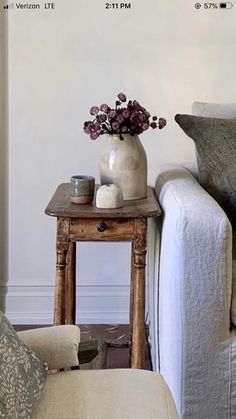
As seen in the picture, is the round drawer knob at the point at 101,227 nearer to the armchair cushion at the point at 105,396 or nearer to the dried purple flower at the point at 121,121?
the dried purple flower at the point at 121,121

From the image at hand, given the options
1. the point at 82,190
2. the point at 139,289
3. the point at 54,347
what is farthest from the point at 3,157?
the point at 54,347

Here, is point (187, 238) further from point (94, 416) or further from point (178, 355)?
point (94, 416)

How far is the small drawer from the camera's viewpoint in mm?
1784

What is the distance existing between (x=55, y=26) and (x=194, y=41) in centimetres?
61

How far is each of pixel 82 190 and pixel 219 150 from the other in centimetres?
48

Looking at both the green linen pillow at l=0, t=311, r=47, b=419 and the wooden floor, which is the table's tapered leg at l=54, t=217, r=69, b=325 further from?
the green linen pillow at l=0, t=311, r=47, b=419

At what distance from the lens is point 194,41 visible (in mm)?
2549

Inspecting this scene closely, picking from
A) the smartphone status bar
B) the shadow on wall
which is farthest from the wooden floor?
the smartphone status bar

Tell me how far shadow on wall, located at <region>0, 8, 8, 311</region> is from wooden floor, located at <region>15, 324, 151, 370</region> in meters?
0.26

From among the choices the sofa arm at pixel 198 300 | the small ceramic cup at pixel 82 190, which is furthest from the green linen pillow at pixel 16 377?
the small ceramic cup at pixel 82 190

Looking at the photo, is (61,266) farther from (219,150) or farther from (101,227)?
(219,150)

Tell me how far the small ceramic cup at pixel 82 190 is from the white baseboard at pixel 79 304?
36.4 inches

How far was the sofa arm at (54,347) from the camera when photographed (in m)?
1.24

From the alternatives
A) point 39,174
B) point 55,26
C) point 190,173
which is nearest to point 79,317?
point 39,174
